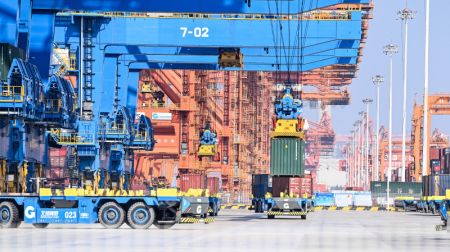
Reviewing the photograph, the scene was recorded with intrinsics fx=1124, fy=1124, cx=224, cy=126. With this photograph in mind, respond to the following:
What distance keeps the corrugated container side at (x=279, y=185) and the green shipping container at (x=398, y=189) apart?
58.3 m

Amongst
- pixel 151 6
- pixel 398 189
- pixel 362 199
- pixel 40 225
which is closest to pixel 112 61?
pixel 151 6

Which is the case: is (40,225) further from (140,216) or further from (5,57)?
(5,57)

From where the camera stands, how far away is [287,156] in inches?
2431

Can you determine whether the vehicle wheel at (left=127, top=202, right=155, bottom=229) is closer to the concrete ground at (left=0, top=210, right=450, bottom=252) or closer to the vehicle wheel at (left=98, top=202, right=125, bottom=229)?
the vehicle wheel at (left=98, top=202, right=125, bottom=229)

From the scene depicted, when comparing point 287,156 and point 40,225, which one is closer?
point 40,225

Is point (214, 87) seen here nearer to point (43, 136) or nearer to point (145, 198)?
point (43, 136)

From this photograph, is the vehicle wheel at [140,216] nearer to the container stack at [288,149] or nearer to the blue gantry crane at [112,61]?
the blue gantry crane at [112,61]

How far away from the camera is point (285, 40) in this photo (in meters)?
63.6

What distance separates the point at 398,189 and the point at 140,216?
84046 mm

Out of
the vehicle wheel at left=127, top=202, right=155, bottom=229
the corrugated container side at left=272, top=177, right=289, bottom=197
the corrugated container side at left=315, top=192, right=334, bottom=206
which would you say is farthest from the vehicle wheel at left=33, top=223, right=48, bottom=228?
the corrugated container side at left=315, top=192, right=334, bottom=206

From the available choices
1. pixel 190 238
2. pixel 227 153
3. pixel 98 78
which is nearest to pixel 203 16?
pixel 98 78

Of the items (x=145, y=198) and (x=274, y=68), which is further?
(x=274, y=68)

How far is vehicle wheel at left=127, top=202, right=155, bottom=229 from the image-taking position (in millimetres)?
40219

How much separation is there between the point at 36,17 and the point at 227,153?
68.4m
